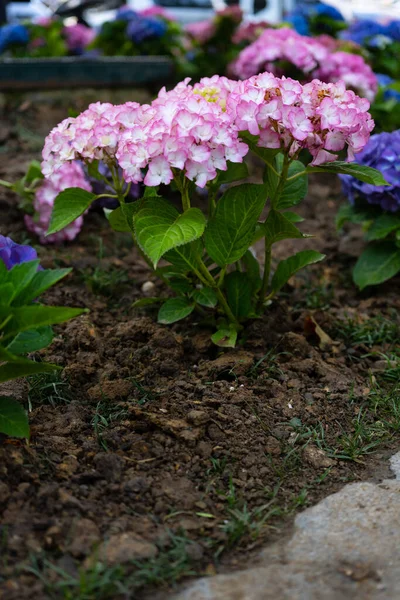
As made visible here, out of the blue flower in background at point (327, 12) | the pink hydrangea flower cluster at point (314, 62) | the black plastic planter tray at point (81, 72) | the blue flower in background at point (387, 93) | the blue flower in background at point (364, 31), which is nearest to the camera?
the pink hydrangea flower cluster at point (314, 62)

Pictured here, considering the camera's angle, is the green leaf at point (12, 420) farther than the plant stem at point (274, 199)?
No

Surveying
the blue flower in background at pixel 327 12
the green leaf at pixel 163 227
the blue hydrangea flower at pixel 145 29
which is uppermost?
the green leaf at pixel 163 227

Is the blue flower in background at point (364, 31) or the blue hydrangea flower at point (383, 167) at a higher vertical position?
the blue hydrangea flower at point (383, 167)

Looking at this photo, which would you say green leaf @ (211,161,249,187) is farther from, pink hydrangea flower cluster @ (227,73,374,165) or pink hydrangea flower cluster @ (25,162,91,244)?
pink hydrangea flower cluster @ (25,162,91,244)

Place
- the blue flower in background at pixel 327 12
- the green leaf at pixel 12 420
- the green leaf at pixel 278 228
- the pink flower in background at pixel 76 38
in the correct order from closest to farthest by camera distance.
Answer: the green leaf at pixel 12 420, the green leaf at pixel 278 228, the blue flower in background at pixel 327 12, the pink flower in background at pixel 76 38

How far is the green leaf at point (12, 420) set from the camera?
1.67 m

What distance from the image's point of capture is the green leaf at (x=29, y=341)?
1.73 m

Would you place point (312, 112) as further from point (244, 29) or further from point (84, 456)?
point (244, 29)

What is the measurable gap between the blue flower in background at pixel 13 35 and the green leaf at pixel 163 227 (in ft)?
13.2

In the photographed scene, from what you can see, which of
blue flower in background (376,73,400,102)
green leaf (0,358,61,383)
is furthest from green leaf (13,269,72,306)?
blue flower in background (376,73,400,102)

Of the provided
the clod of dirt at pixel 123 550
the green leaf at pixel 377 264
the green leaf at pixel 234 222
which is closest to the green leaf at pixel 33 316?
the clod of dirt at pixel 123 550

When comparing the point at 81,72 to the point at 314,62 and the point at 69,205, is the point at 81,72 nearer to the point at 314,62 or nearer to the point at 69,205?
the point at 314,62

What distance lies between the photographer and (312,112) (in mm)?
1940

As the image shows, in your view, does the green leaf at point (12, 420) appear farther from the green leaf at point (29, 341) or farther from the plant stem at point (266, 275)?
the plant stem at point (266, 275)
